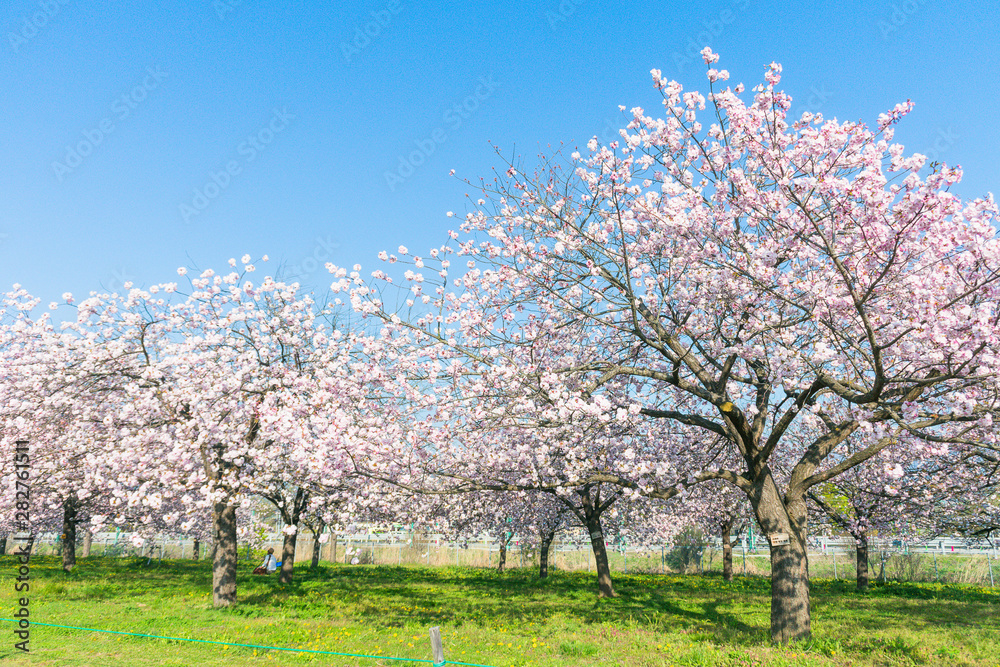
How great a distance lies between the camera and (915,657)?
34.4 ft

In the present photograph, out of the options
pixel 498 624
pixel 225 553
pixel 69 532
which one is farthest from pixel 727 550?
pixel 69 532

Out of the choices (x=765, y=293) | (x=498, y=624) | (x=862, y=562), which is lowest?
(x=862, y=562)

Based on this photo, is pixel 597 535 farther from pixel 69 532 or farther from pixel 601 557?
pixel 69 532

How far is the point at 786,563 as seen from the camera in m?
11.6

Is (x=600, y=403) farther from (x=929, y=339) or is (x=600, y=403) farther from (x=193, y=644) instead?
(x=193, y=644)

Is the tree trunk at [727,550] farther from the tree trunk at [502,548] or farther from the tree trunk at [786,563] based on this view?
the tree trunk at [786,563]

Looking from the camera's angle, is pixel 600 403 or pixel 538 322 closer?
pixel 600 403

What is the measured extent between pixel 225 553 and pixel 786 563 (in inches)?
569

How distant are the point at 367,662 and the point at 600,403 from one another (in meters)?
5.91

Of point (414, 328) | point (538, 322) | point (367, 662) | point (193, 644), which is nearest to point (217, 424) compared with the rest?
point (193, 644)

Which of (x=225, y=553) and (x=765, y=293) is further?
(x=225, y=553)

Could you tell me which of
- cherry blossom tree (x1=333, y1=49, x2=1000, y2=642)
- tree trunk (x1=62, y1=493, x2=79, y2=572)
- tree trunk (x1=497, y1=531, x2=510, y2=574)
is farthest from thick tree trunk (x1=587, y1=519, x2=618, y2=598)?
tree trunk (x1=62, y1=493, x2=79, y2=572)

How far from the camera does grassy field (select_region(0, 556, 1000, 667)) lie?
1062cm

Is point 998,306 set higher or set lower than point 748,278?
lower
